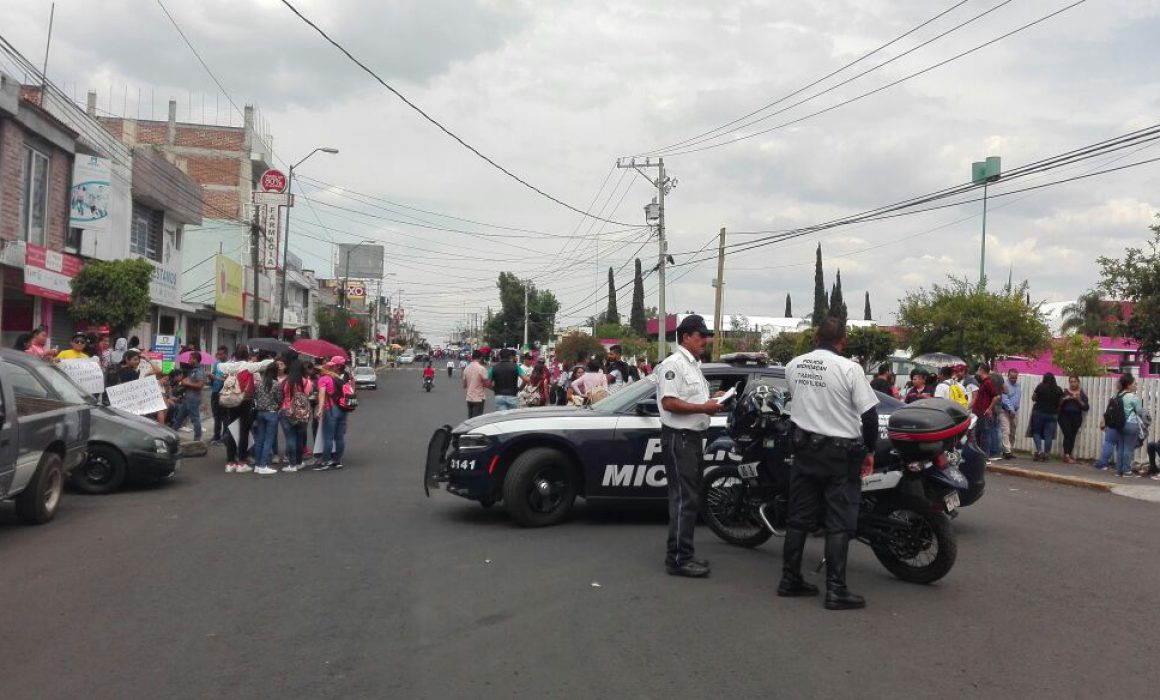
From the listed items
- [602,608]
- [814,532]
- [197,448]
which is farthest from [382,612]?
[197,448]

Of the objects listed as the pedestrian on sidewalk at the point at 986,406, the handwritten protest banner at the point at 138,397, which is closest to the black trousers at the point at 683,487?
the handwritten protest banner at the point at 138,397

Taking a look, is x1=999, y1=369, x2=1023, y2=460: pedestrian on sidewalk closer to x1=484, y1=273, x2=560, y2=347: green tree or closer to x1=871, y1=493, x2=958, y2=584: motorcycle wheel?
x1=871, y1=493, x2=958, y2=584: motorcycle wheel

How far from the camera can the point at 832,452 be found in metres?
6.07

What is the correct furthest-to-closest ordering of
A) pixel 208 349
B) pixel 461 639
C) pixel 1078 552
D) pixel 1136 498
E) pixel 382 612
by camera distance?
pixel 208 349
pixel 1136 498
pixel 1078 552
pixel 382 612
pixel 461 639

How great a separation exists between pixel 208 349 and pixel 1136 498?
37392mm

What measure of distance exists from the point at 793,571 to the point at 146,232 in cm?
2757

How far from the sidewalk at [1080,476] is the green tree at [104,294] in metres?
17.1

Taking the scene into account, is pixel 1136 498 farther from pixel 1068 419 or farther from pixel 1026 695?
pixel 1026 695

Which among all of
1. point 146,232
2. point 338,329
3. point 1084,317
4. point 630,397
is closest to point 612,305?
point 338,329

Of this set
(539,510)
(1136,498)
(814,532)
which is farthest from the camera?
(1136,498)

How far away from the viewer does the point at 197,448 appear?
14695mm

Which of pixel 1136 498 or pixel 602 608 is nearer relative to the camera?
pixel 602 608

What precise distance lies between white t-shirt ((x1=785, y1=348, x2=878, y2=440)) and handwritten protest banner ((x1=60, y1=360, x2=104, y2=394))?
34.8 feet

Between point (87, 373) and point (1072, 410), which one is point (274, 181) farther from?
point (1072, 410)
